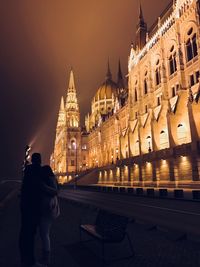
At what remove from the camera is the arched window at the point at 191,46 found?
38812 millimetres

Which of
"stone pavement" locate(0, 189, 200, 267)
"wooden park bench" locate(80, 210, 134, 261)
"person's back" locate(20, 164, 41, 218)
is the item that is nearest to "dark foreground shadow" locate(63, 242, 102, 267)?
"stone pavement" locate(0, 189, 200, 267)

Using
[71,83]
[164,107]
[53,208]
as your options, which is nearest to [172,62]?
[164,107]

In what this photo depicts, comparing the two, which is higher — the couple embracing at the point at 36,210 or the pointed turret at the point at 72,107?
the pointed turret at the point at 72,107

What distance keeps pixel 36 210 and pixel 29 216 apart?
20 cm

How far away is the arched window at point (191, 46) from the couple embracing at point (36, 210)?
39514 millimetres

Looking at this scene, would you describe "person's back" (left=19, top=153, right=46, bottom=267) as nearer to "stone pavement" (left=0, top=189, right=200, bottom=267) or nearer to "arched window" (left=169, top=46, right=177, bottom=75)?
"stone pavement" (left=0, top=189, right=200, bottom=267)

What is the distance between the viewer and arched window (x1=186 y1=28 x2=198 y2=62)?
3881 centimetres

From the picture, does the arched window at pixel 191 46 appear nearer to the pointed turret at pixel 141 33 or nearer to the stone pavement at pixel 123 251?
the pointed turret at pixel 141 33

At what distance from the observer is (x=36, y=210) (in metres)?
5.38

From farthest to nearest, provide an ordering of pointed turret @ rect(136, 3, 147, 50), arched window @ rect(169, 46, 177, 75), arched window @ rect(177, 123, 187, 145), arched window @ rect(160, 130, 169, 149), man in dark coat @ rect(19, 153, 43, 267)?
pointed turret @ rect(136, 3, 147, 50) → arched window @ rect(169, 46, 177, 75) → arched window @ rect(160, 130, 169, 149) → arched window @ rect(177, 123, 187, 145) → man in dark coat @ rect(19, 153, 43, 267)

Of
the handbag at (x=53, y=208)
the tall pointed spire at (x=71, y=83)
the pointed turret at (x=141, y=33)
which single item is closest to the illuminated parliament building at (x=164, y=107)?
the pointed turret at (x=141, y=33)

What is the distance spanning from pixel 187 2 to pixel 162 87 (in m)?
14.8

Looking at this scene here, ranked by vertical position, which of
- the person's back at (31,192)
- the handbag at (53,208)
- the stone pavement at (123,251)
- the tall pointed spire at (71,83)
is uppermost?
the tall pointed spire at (71,83)

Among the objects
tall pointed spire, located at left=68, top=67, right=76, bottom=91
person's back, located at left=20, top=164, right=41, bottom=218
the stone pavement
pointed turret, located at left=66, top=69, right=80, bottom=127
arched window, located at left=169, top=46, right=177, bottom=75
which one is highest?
tall pointed spire, located at left=68, top=67, right=76, bottom=91
